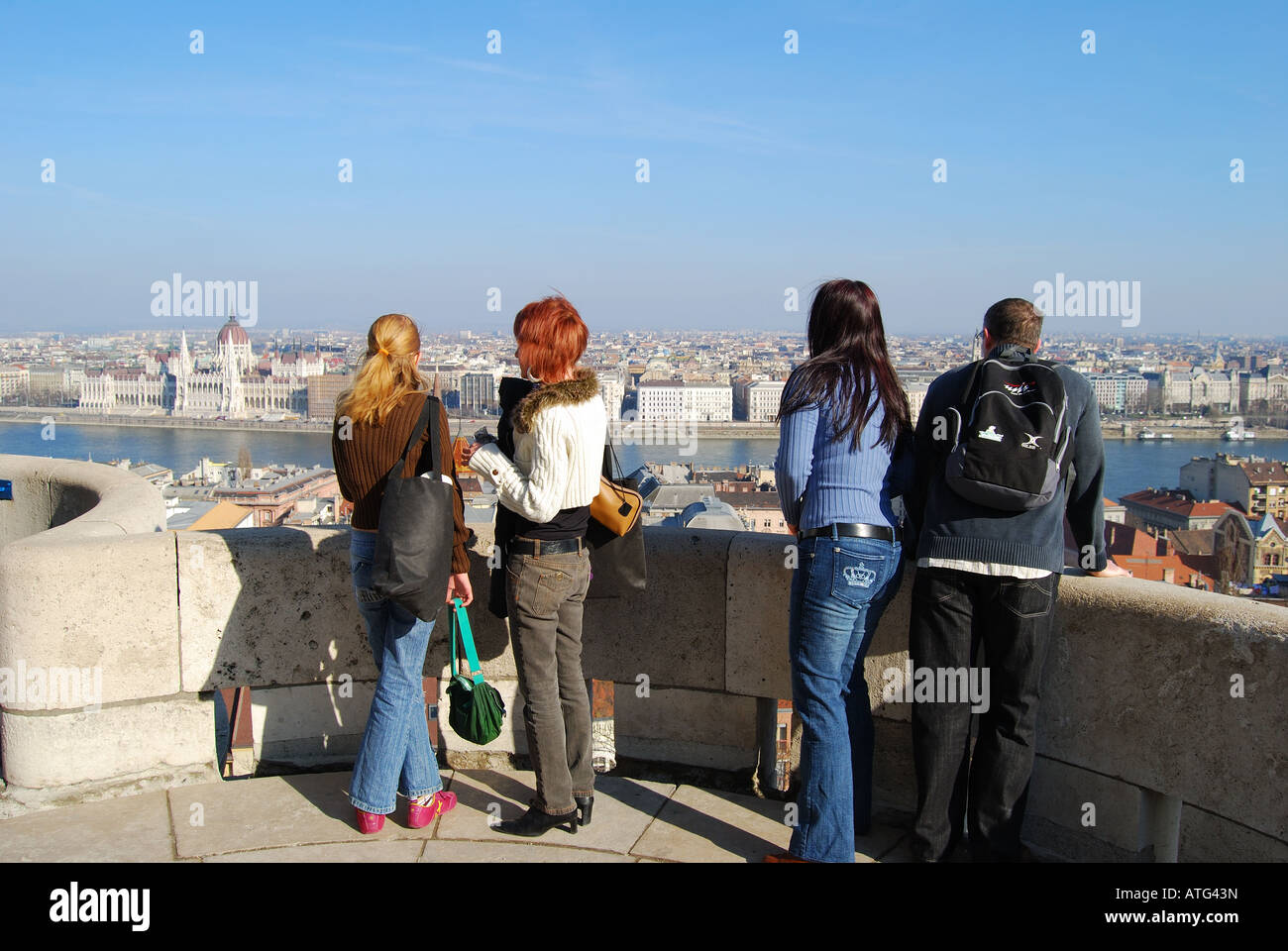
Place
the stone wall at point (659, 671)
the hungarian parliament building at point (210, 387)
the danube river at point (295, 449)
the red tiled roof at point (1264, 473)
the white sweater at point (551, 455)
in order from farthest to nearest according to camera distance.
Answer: the hungarian parliament building at point (210, 387), the danube river at point (295, 449), the red tiled roof at point (1264, 473), the white sweater at point (551, 455), the stone wall at point (659, 671)

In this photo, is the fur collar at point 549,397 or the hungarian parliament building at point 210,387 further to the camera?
the hungarian parliament building at point 210,387

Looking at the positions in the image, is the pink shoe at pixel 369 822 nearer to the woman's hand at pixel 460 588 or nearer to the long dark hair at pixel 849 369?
the woman's hand at pixel 460 588

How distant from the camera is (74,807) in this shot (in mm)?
2064

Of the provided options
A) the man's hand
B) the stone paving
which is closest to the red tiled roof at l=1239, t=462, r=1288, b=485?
the man's hand

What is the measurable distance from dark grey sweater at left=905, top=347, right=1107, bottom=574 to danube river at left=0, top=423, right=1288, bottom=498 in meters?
40.7

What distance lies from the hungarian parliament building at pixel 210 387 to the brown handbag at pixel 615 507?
3003 inches

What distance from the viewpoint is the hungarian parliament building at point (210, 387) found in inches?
2975

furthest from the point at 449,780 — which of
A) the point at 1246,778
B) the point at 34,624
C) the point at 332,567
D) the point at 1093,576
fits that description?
the point at 1246,778

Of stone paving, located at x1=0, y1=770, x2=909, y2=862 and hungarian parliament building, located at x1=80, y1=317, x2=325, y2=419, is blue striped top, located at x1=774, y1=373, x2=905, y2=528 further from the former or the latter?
hungarian parliament building, located at x1=80, y1=317, x2=325, y2=419

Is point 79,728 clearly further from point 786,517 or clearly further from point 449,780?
point 786,517

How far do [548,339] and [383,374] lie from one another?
29 cm

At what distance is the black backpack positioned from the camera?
1737 millimetres

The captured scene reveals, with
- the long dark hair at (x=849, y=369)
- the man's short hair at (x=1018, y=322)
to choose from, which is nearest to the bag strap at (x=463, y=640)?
the long dark hair at (x=849, y=369)

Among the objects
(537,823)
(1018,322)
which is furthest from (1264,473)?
(537,823)
